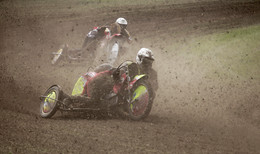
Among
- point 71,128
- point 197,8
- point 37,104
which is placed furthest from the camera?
point 197,8

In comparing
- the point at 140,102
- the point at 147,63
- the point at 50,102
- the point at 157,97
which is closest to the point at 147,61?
the point at 147,63

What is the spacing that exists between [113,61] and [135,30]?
736 centimetres

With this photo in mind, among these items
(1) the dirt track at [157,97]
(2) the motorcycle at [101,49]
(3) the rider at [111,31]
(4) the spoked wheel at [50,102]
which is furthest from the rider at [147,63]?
(3) the rider at [111,31]

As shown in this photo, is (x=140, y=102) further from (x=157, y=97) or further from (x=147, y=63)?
(x=157, y=97)

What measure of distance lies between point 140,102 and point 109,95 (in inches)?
27.0

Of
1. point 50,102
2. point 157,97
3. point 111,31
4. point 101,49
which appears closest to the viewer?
point 50,102

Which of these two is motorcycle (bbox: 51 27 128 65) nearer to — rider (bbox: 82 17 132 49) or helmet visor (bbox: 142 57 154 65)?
rider (bbox: 82 17 132 49)

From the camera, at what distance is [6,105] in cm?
735

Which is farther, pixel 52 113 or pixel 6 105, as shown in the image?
pixel 6 105

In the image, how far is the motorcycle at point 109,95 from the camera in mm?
6840

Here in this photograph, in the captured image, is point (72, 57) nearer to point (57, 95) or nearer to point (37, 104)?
point (37, 104)

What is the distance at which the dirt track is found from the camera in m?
5.49

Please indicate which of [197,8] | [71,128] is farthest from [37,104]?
[197,8]

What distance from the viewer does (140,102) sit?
22.6ft
